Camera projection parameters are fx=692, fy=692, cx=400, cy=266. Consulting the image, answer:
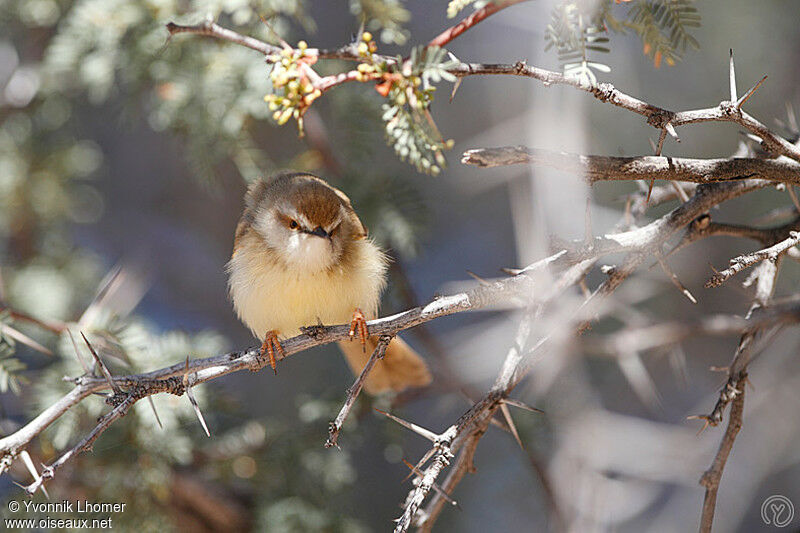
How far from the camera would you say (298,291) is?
299 cm

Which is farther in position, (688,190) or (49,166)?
(49,166)

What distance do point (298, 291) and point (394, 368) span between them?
577 mm

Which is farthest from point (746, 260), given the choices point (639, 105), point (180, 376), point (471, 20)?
point (180, 376)

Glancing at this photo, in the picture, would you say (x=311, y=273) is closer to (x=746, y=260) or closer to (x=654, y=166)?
(x=654, y=166)

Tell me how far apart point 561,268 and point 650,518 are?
10.1 ft

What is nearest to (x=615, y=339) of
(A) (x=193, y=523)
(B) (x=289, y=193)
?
(B) (x=289, y=193)

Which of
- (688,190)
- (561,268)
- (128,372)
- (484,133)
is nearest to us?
(561,268)

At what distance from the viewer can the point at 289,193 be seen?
3229 mm

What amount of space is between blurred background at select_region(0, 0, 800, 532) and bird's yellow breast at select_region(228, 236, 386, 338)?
1.51ft

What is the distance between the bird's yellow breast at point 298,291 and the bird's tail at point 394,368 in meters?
0.19

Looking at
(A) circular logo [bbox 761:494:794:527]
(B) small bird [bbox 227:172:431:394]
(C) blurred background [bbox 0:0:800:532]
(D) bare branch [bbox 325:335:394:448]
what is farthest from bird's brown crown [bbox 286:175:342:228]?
(A) circular logo [bbox 761:494:794:527]

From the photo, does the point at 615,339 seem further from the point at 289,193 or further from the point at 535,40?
the point at 535,40

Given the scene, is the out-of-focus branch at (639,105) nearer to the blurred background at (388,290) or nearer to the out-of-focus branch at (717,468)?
the out-of-focus branch at (717,468)

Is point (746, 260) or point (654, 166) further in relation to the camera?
point (654, 166)
